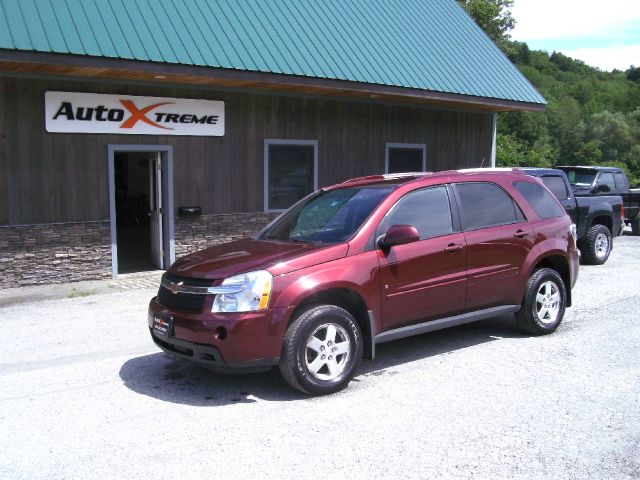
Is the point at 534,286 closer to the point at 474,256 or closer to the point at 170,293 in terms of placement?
the point at 474,256

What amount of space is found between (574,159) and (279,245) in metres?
74.2

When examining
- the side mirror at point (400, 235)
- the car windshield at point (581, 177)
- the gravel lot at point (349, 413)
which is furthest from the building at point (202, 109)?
the side mirror at point (400, 235)

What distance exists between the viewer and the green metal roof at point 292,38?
388 inches

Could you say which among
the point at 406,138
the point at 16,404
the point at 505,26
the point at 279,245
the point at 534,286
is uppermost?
the point at 505,26

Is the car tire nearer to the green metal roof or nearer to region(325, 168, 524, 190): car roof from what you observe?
region(325, 168, 524, 190): car roof

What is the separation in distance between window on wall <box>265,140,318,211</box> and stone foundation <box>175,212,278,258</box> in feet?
1.51

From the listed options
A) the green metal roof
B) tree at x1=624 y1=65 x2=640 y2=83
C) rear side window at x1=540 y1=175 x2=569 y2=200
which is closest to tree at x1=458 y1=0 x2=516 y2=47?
the green metal roof

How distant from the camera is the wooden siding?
1020 centimetres

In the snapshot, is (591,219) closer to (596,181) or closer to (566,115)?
(596,181)

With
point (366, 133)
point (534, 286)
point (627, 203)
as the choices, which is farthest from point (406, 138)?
point (534, 286)

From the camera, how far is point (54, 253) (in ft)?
34.8

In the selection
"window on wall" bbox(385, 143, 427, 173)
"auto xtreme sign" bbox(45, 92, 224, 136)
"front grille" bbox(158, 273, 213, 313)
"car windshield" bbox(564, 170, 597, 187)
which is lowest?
"front grille" bbox(158, 273, 213, 313)

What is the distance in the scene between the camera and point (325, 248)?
5.55 m

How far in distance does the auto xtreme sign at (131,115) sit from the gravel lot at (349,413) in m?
4.37
